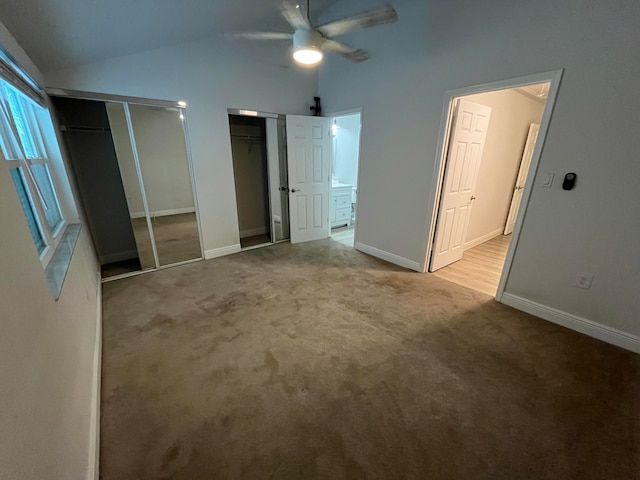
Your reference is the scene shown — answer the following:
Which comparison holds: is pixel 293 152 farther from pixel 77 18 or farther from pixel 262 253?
pixel 77 18

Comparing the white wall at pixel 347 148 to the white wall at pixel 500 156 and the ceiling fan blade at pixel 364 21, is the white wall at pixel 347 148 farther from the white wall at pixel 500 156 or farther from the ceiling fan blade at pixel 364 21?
the ceiling fan blade at pixel 364 21

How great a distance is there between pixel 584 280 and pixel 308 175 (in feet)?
11.1

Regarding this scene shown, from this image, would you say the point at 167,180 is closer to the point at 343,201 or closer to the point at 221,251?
the point at 221,251

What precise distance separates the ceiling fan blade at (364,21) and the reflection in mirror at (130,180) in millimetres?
2331

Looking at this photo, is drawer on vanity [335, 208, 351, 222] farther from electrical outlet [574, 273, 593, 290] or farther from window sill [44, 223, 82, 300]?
window sill [44, 223, 82, 300]

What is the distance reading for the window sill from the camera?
1.37 metres

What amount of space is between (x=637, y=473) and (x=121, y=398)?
109 inches

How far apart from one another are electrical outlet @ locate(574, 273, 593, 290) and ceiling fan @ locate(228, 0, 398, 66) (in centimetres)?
248

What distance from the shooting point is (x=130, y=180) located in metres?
3.05

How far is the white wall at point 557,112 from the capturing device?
6.03ft

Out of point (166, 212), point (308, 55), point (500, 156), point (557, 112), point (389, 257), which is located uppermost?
point (308, 55)

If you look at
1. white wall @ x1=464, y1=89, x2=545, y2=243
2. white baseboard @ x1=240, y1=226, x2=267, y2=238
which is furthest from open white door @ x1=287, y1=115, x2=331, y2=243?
white wall @ x1=464, y1=89, x2=545, y2=243

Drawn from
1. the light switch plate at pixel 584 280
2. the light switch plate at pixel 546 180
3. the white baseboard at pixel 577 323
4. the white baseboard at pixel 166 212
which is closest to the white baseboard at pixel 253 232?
the white baseboard at pixel 166 212

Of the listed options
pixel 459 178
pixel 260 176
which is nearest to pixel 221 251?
pixel 260 176
